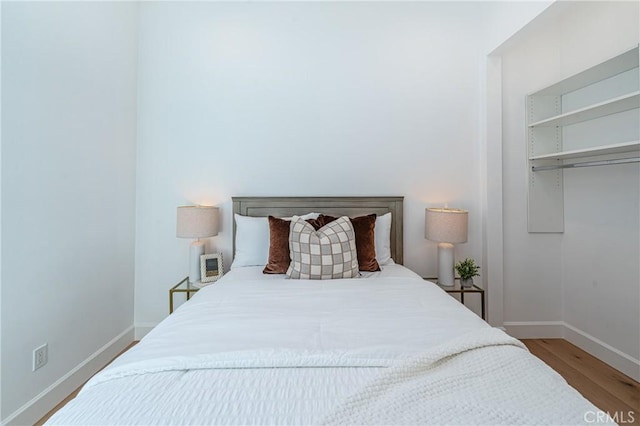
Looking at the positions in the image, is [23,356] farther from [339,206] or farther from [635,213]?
[635,213]

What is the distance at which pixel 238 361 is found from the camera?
902 mm

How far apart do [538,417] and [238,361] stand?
0.76 meters

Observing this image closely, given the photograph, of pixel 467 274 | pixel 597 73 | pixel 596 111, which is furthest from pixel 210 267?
pixel 597 73

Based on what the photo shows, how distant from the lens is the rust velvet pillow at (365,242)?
2145 millimetres

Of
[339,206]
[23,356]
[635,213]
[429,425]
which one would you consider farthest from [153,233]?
[635,213]

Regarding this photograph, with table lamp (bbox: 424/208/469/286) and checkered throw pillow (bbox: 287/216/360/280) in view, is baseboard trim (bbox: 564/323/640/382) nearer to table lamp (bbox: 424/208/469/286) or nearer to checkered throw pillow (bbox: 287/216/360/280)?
table lamp (bbox: 424/208/469/286)

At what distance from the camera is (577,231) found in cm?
252

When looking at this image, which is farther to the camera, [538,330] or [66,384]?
[538,330]

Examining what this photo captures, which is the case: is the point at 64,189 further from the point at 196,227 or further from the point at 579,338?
the point at 579,338

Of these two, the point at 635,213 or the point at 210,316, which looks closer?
the point at 210,316

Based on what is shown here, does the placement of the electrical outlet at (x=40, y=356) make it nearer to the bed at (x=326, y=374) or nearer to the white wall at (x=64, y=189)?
the white wall at (x=64, y=189)

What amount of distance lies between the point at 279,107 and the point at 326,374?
2.28 metres

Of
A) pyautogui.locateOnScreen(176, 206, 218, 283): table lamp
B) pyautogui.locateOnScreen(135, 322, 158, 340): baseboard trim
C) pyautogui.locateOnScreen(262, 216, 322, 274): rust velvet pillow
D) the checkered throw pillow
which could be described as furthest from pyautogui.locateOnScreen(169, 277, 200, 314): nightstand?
the checkered throw pillow

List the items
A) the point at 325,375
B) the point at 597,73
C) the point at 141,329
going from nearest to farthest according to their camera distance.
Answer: the point at 325,375 < the point at 597,73 < the point at 141,329
